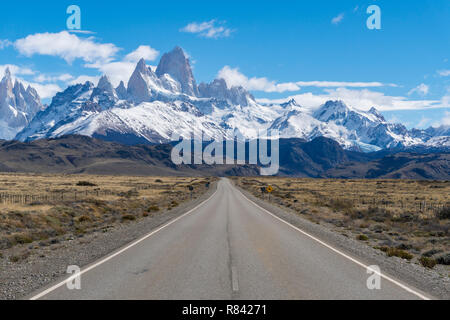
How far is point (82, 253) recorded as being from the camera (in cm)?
1353

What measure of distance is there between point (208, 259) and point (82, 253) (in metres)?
4.93

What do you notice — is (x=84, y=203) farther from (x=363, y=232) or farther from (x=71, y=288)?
(x=71, y=288)

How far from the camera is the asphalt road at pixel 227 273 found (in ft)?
26.7

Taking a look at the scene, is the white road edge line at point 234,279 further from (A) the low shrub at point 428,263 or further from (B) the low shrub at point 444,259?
(B) the low shrub at point 444,259

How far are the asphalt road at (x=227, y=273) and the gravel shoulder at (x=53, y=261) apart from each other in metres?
0.64

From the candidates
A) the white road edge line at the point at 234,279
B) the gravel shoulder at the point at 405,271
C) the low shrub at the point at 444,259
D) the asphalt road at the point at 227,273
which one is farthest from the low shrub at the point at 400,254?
the white road edge line at the point at 234,279

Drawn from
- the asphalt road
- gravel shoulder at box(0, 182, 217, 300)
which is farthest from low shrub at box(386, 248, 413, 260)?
gravel shoulder at box(0, 182, 217, 300)

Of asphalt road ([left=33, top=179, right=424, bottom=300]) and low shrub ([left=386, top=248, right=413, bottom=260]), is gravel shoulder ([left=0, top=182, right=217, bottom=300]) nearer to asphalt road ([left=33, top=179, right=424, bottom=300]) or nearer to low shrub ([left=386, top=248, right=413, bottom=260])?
asphalt road ([left=33, top=179, right=424, bottom=300])

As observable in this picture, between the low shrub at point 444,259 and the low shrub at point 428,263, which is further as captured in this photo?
the low shrub at point 444,259

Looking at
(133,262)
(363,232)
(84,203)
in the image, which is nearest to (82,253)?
(133,262)

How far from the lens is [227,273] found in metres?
9.91

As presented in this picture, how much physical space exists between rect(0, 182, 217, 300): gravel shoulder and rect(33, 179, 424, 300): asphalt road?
0.64 m

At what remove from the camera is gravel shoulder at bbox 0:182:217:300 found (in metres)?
9.21

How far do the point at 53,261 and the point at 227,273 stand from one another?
626 centimetres
